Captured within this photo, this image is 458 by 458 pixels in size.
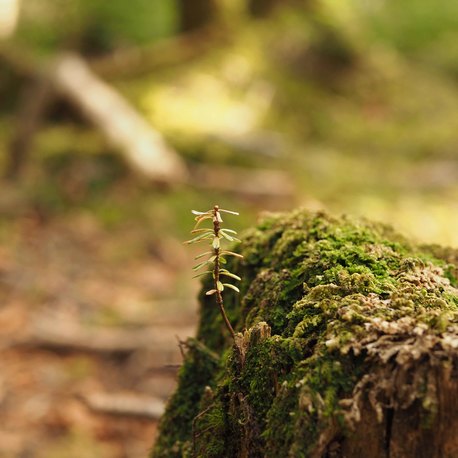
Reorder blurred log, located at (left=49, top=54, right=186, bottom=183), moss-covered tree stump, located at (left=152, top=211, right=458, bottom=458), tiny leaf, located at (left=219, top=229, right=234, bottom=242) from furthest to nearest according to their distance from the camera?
1. blurred log, located at (left=49, top=54, right=186, bottom=183)
2. tiny leaf, located at (left=219, top=229, right=234, bottom=242)
3. moss-covered tree stump, located at (left=152, top=211, right=458, bottom=458)

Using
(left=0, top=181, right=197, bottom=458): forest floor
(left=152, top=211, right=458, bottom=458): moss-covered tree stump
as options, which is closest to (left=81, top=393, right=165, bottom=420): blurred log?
(left=0, top=181, right=197, bottom=458): forest floor

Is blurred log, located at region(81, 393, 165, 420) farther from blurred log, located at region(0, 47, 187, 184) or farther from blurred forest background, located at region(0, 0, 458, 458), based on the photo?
blurred log, located at region(0, 47, 187, 184)

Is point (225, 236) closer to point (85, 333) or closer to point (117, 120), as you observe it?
point (85, 333)

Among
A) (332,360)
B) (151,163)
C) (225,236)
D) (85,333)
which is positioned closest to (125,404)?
(85,333)

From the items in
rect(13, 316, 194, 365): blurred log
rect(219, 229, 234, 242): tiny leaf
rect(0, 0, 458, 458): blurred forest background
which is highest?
rect(0, 0, 458, 458): blurred forest background

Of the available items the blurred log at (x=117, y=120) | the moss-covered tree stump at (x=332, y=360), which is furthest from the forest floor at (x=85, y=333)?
the moss-covered tree stump at (x=332, y=360)

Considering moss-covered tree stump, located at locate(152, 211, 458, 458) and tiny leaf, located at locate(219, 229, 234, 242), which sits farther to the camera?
tiny leaf, located at locate(219, 229, 234, 242)

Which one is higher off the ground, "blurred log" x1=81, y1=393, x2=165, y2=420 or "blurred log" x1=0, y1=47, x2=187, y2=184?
"blurred log" x1=0, y1=47, x2=187, y2=184
